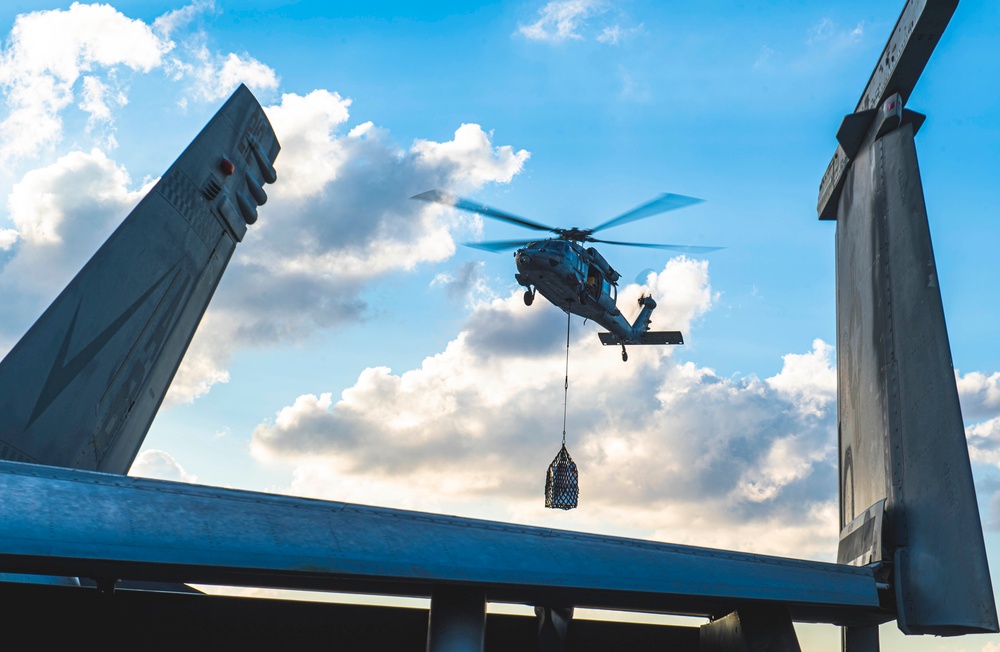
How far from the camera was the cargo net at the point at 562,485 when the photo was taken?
16141 millimetres

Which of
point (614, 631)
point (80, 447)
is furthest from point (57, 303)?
point (614, 631)

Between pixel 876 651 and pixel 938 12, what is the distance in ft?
20.5

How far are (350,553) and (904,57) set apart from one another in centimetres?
786

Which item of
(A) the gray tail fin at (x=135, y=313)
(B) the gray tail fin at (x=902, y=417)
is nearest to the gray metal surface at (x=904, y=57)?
(B) the gray tail fin at (x=902, y=417)

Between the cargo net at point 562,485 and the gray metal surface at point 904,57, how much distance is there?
7.26 meters

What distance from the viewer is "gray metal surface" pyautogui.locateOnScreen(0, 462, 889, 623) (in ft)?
17.6

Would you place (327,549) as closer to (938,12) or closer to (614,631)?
(614,631)

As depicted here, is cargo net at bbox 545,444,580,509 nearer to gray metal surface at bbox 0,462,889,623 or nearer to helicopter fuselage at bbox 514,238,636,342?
helicopter fuselage at bbox 514,238,636,342

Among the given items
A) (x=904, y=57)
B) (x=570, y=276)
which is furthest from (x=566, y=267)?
(x=904, y=57)

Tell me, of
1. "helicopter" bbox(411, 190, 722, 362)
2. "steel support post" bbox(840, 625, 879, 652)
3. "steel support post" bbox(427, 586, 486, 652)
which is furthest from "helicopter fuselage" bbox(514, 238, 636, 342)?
"steel support post" bbox(427, 586, 486, 652)

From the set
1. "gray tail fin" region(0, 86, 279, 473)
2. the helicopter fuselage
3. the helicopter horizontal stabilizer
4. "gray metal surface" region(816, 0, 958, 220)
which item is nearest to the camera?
"gray tail fin" region(0, 86, 279, 473)

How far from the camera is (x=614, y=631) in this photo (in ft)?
28.1

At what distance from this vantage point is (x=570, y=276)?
20219mm

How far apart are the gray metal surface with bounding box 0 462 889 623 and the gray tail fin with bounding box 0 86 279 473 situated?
1573mm
